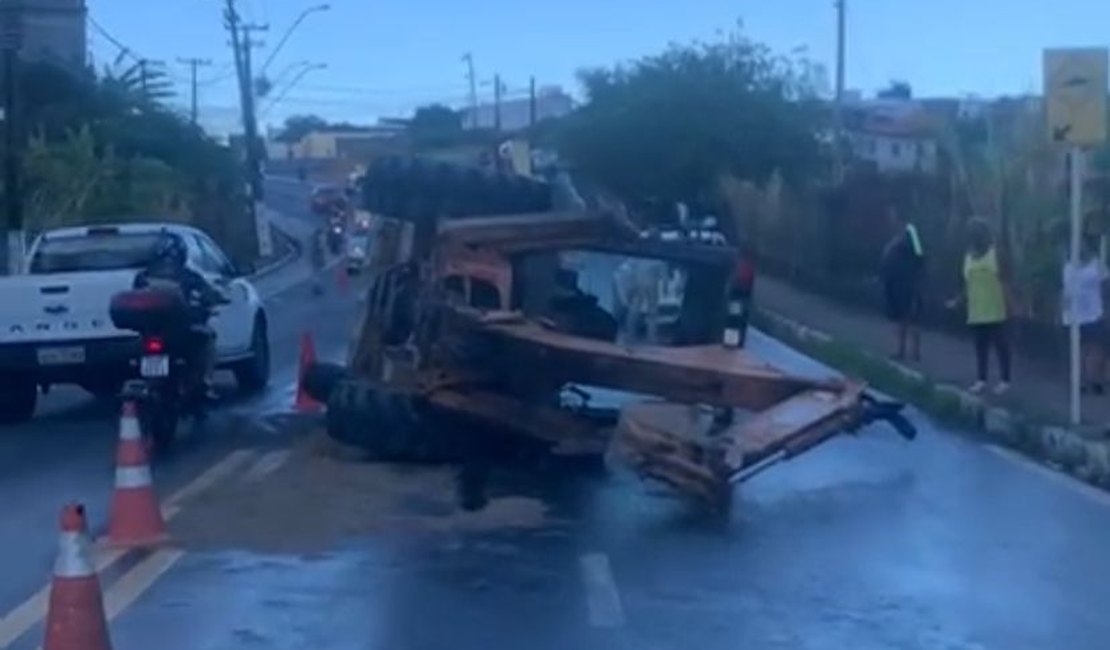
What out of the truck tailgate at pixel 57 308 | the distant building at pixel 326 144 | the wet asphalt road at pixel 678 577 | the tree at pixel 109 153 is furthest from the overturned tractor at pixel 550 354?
the distant building at pixel 326 144

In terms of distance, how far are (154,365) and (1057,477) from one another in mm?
6617

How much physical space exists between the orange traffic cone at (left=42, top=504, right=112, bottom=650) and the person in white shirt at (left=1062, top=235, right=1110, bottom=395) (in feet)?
45.0

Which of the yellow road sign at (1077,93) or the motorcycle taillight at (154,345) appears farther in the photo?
the yellow road sign at (1077,93)

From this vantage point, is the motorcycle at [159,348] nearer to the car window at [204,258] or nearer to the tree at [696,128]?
the car window at [204,258]

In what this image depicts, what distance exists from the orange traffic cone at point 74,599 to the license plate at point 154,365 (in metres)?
9.96

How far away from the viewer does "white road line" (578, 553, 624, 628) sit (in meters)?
A: 12.0

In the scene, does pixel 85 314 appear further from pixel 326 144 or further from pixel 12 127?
pixel 326 144

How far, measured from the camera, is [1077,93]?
844 inches

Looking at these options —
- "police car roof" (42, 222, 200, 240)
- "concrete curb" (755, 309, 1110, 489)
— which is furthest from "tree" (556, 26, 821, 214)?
"police car roof" (42, 222, 200, 240)

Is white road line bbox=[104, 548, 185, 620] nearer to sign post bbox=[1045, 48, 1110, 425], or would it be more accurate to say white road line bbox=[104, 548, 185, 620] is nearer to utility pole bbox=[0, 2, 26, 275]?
sign post bbox=[1045, 48, 1110, 425]

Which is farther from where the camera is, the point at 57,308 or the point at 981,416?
the point at 981,416

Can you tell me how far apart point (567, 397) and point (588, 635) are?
21.7ft

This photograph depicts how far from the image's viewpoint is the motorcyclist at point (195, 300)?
2058 cm

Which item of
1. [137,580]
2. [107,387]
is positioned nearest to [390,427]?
[137,580]
